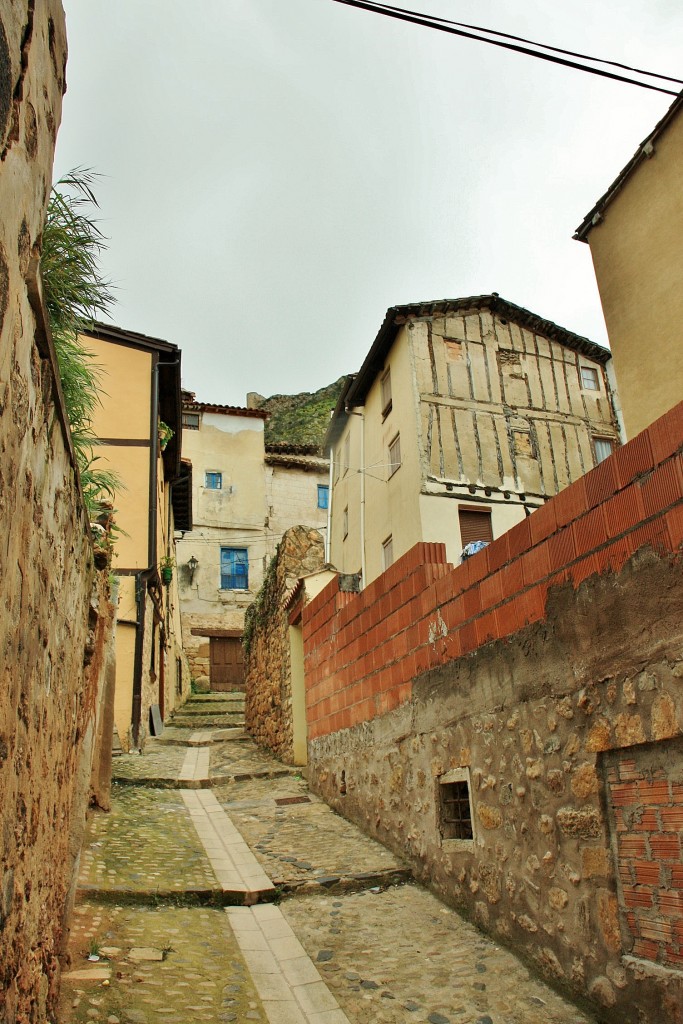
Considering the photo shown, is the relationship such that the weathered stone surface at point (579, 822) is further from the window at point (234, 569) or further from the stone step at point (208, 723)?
the window at point (234, 569)

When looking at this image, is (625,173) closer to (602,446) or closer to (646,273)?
(646,273)

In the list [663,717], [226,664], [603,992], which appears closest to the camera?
[663,717]

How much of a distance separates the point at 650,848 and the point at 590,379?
16.8 meters

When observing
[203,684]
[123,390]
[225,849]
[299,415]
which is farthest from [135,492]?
[299,415]

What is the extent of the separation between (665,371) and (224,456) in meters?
23.8

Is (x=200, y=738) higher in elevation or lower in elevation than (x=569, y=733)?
higher

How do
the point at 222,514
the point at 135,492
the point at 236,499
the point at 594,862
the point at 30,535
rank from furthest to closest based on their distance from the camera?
the point at 236,499
the point at 222,514
the point at 135,492
the point at 594,862
the point at 30,535

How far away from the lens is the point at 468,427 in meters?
16.4

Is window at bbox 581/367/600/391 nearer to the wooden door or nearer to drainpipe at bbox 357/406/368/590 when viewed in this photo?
drainpipe at bbox 357/406/368/590

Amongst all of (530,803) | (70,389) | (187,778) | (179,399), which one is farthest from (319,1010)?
(179,399)

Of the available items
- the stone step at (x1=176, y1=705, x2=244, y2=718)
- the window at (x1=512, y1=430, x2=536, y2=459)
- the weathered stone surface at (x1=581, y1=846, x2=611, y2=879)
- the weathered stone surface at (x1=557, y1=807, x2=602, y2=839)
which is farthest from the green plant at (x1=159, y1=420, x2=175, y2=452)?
the weathered stone surface at (x1=581, y1=846, x2=611, y2=879)

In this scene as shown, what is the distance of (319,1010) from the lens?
11.7 ft

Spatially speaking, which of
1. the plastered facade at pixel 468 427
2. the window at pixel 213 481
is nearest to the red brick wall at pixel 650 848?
the plastered facade at pixel 468 427

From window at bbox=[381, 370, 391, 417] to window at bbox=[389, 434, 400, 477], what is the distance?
3.07ft
